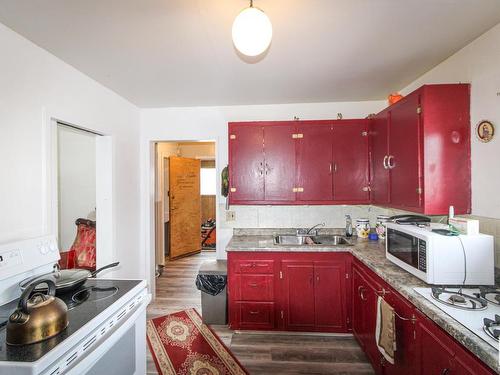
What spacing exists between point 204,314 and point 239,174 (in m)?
1.54

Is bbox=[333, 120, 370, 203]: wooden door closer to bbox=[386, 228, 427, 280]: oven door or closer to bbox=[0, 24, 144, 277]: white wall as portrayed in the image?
bbox=[386, 228, 427, 280]: oven door

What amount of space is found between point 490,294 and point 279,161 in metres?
1.95

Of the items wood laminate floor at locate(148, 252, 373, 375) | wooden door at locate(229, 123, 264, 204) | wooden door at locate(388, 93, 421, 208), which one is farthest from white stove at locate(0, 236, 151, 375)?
wooden door at locate(388, 93, 421, 208)

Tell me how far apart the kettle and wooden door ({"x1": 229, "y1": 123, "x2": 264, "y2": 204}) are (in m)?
1.95

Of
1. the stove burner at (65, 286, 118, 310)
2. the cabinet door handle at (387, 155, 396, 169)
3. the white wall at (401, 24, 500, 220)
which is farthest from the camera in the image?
the cabinet door handle at (387, 155, 396, 169)

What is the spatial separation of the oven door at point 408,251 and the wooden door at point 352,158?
2.75 feet

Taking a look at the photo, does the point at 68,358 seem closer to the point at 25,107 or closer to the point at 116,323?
the point at 116,323

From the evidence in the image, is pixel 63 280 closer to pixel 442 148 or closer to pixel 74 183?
pixel 74 183

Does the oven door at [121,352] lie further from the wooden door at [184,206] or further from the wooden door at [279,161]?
the wooden door at [184,206]

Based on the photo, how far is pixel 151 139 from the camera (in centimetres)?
330

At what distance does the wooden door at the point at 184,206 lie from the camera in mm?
5215

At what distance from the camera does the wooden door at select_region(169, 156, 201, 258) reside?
5.21m

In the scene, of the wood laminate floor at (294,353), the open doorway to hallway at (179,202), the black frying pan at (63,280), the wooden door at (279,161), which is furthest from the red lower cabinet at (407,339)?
the open doorway to hallway at (179,202)

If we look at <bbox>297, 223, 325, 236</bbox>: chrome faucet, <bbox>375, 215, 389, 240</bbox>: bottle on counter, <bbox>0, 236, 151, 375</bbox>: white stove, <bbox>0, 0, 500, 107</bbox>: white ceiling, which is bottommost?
<bbox>0, 236, 151, 375</bbox>: white stove
